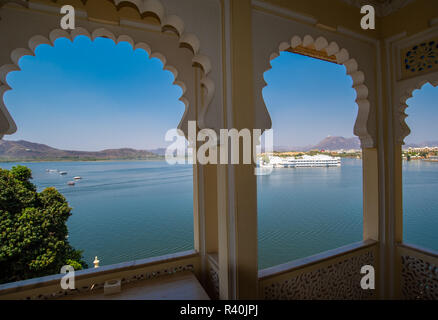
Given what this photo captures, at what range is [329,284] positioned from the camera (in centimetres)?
174

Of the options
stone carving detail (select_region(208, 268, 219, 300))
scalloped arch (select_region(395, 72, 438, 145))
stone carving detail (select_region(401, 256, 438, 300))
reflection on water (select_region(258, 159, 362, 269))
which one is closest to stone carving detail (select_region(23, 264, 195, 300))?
stone carving detail (select_region(208, 268, 219, 300))

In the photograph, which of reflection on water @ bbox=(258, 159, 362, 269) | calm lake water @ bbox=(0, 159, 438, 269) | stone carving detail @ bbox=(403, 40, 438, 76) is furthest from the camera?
reflection on water @ bbox=(258, 159, 362, 269)

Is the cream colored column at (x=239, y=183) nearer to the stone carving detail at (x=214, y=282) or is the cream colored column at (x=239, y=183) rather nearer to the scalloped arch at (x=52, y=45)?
the scalloped arch at (x=52, y=45)

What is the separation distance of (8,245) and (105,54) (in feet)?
71.2

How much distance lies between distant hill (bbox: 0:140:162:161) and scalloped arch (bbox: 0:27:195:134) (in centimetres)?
888

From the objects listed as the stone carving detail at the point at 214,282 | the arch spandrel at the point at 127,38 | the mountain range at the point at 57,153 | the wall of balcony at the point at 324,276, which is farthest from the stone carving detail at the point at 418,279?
the mountain range at the point at 57,153

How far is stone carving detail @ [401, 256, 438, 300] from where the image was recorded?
1.66m

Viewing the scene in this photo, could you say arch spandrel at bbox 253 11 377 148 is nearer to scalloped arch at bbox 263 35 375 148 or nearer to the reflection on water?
scalloped arch at bbox 263 35 375 148

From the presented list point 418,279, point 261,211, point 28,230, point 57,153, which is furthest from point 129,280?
point 57,153

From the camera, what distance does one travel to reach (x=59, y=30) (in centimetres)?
138

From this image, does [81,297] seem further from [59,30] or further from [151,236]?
[151,236]

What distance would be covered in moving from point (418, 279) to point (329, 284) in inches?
28.8

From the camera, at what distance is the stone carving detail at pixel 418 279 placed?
1.66 m

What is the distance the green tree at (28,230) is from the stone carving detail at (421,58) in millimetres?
8469
